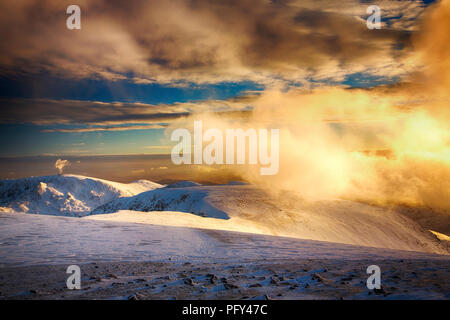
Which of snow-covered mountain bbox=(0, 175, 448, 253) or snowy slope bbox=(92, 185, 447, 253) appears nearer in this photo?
snow-covered mountain bbox=(0, 175, 448, 253)

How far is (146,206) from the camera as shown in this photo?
7394 centimetres

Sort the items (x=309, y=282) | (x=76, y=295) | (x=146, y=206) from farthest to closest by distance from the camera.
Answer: (x=146, y=206)
(x=309, y=282)
(x=76, y=295)

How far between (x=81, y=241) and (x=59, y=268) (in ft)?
18.0

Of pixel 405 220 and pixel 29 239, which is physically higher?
pixel 29 239

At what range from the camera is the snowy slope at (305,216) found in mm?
43531

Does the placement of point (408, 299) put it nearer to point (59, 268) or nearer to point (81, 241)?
point (59, 268)

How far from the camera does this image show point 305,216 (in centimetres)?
5012

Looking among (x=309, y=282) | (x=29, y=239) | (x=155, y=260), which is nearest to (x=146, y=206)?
(x=29, y=239)

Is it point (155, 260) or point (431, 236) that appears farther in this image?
point (431, 236)

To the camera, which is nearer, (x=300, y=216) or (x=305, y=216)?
(x=300, y=216)

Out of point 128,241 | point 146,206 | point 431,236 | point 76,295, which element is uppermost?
point 76,295

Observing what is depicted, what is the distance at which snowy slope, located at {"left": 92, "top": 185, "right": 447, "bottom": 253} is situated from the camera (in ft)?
143

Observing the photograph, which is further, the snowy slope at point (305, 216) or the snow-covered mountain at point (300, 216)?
Answer: the snowy slope at point (305, 216)
